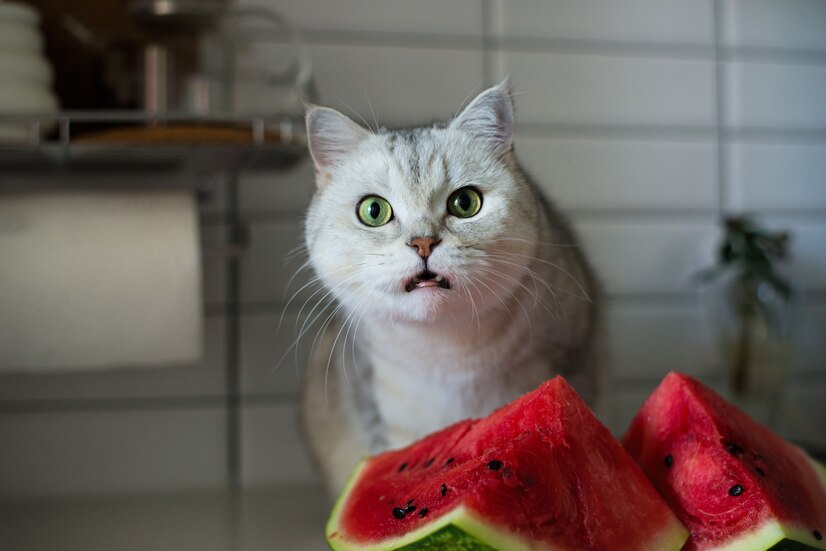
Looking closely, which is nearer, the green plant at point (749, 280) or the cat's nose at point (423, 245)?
the cat's nose at point (423, 245)

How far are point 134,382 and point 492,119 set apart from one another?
0.93m

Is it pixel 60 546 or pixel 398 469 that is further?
pixel 60 546

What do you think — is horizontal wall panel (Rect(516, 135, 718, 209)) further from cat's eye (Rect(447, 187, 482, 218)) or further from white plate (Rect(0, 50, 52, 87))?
white plate (Rect(0, 50, 52, 87))

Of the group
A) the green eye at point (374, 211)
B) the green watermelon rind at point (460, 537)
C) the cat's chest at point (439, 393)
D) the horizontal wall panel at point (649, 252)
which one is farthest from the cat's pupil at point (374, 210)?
the horizontal wall panel at point (649, 252)

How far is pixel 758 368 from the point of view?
1.58 meters

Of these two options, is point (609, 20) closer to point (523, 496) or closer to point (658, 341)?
point (658, 341)

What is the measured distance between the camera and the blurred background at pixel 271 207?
126 cm

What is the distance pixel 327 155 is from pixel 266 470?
759mm

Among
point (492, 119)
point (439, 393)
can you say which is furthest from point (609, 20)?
point (439, 393)

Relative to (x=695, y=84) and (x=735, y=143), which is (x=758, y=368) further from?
(x=695, y=84)

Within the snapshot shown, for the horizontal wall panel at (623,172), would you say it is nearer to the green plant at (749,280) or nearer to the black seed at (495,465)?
the green plant at (749,280)

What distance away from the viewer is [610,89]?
1694 mm

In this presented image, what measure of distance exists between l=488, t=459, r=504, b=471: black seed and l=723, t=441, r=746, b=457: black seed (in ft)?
0.86

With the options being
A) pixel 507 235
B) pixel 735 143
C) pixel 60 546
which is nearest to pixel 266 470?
pixel 60 546
